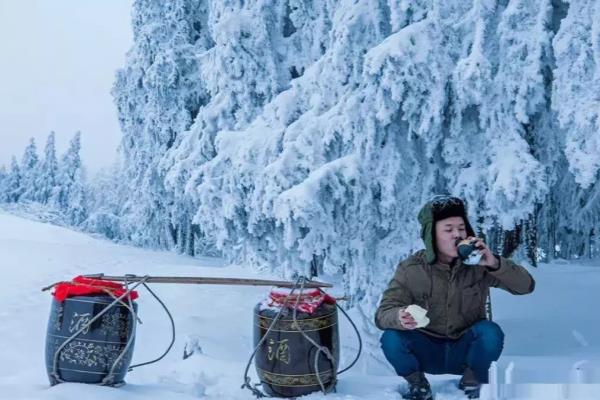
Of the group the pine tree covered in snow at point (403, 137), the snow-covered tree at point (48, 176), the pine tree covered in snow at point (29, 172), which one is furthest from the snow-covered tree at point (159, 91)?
the pine tree covered in snow at point (29, 172)

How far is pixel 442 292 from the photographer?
3455 millimetres

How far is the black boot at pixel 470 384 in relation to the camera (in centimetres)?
332

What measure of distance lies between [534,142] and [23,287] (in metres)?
7.72

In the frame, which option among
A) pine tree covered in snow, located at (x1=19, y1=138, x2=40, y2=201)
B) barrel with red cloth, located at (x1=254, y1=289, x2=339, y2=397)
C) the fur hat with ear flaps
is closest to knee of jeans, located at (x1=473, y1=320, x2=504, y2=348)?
the fur hat with ear flaps

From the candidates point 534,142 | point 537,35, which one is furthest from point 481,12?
point 534,142

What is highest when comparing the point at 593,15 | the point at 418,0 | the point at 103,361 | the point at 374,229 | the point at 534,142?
the point at 418,0

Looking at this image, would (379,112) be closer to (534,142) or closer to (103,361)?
(534,142)

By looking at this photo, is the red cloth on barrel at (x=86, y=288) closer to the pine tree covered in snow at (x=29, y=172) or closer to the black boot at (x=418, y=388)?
the black boot at (x=418, y=388)

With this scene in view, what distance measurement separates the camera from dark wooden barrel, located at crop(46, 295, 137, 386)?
335 cm

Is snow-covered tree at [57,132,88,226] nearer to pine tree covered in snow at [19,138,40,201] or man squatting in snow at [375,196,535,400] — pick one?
pine tree covered in snow at [19,138,40,201]

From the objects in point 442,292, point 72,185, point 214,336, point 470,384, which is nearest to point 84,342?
point 442,292

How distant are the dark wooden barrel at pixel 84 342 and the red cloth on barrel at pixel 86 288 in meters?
0.03

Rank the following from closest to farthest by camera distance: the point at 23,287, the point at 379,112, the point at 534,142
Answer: the point at 379,112
the point at 534,142
the point at 23,287

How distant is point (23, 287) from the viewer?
30.5 feet
